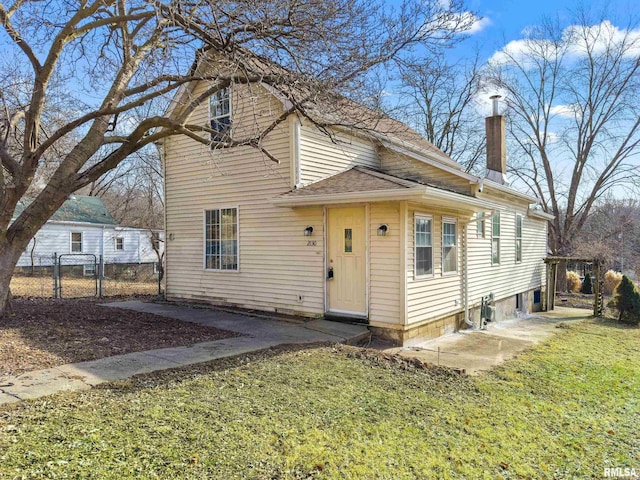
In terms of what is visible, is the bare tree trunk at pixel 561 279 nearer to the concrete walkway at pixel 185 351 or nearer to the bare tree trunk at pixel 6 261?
the concrete walkway at pixel 185 351

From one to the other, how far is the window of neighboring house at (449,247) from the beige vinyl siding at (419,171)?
1062 mm

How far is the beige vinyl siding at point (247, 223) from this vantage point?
9.28 meters

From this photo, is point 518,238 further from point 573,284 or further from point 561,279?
point 573,284

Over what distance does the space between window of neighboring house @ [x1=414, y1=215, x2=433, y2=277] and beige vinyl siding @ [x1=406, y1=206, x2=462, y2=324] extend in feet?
0.40

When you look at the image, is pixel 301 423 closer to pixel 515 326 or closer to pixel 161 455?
pixel 161 455

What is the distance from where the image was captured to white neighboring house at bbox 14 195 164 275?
2283cm

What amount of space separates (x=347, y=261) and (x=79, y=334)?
4992 millimetres

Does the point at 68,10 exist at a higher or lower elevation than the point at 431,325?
higher

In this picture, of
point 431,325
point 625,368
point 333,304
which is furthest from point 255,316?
point 625,368

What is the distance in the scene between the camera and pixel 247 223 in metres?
10.3

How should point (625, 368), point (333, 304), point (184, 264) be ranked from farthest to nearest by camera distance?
point (184, 264)
point (333, 304)
point (625, 368)

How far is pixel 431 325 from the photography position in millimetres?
9023

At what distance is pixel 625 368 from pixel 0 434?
871 centimetres

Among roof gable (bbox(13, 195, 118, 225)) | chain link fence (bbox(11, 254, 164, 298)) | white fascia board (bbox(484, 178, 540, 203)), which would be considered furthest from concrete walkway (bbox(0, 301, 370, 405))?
roof gable (bbox(13, 195, 118, 225))
